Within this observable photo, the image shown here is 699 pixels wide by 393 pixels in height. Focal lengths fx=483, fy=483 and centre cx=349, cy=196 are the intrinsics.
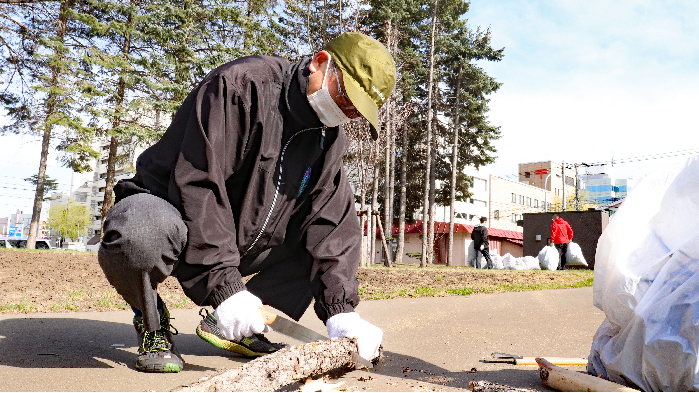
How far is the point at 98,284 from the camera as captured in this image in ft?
21.3

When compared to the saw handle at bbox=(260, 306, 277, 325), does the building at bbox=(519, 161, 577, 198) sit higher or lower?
higher

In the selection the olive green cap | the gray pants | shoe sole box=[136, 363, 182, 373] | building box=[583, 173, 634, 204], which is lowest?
shoe sole box=[136, 363, 182, 373]

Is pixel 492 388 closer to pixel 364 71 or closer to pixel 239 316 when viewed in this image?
pixel 239 316

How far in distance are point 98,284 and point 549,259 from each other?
11.9 m

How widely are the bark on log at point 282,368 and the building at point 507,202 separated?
58588mm

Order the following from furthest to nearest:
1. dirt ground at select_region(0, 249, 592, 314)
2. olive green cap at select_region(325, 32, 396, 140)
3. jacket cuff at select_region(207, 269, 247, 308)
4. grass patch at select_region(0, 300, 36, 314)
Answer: dirt ground at select_region(0, 249, 592, 314) → grass patch at select_region(0, 300, 36, 314) → olive green cap at select_region(325, 32, 396, 140) → jacket cuff at select_region(207, 269, 247, 308)

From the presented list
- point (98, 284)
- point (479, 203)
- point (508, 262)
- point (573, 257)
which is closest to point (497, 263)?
point (508, 262)

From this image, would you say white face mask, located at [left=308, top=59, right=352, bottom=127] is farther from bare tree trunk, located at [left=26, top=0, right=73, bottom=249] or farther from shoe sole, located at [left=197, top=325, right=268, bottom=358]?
bare tree trunk, located at [left=26, top=0, right=73, bottom=249]

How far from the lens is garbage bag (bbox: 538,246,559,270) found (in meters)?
14.0

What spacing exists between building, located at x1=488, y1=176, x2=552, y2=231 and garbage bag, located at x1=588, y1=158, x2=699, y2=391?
58.1 meters

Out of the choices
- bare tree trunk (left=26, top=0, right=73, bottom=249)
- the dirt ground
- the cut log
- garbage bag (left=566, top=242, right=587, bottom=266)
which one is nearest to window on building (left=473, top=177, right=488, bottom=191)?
garbage bag (left=566, top=242, right=587, bottom=266)

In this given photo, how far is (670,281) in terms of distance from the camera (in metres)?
1.76

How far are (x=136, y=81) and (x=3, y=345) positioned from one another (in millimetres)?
15983

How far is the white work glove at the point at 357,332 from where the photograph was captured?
2074 mm
